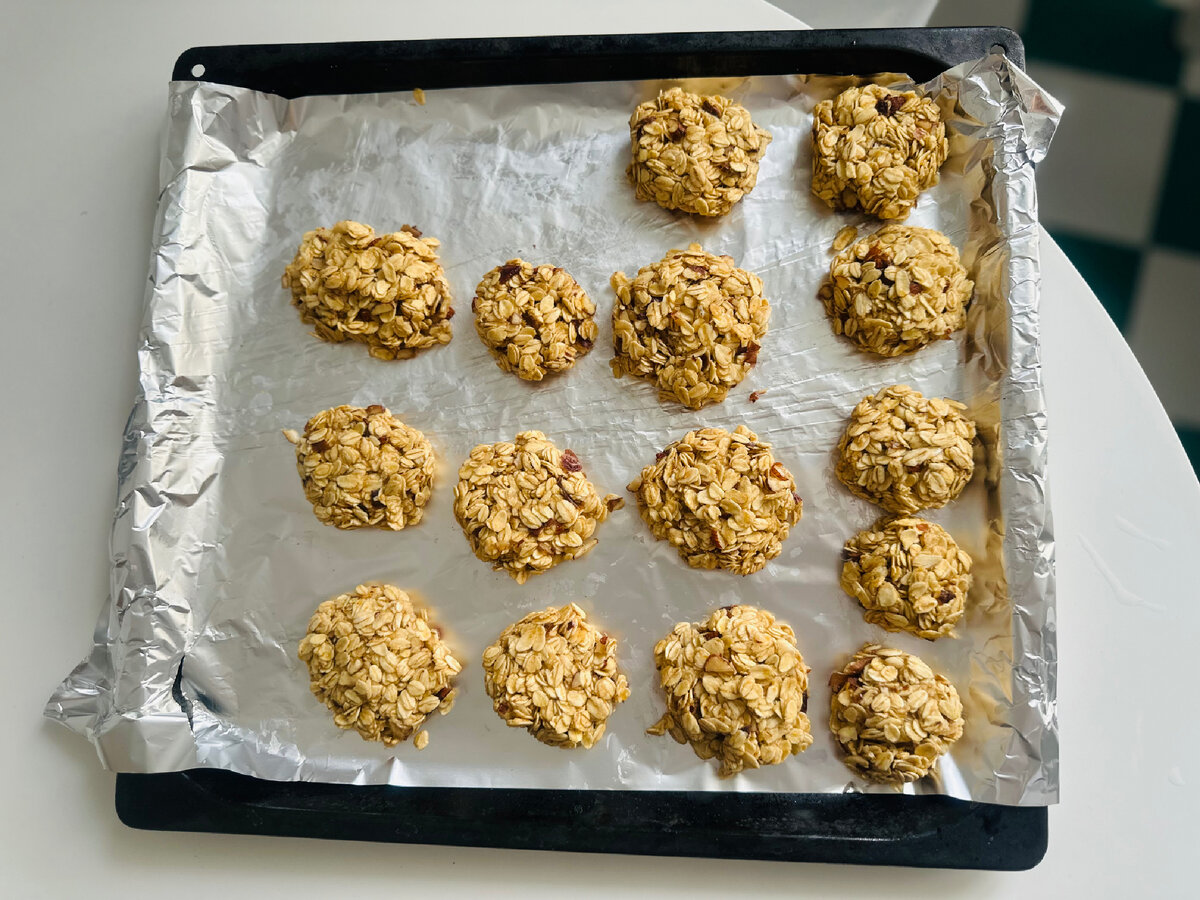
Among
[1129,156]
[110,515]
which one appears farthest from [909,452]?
[1129,156]

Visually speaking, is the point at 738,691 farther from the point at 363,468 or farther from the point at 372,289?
the point at 372,289

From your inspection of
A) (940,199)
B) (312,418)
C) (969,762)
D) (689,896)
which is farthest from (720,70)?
(689,896)

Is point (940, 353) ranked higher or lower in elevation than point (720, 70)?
lower

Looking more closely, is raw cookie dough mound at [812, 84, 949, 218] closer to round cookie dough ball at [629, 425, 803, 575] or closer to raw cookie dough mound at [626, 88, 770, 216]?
raw cookie dough mound at [626, 88, 770, 216]

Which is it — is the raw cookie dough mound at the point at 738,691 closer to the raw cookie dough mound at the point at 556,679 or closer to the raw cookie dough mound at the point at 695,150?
the raw cookie dough mound at the point at 556,679

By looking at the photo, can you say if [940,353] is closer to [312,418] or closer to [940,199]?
[940,199]

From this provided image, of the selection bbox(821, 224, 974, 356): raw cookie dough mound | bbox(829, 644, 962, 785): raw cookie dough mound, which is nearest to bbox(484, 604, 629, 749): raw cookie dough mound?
bbox(829, 644, 962, 785): raw cookie dough mound
